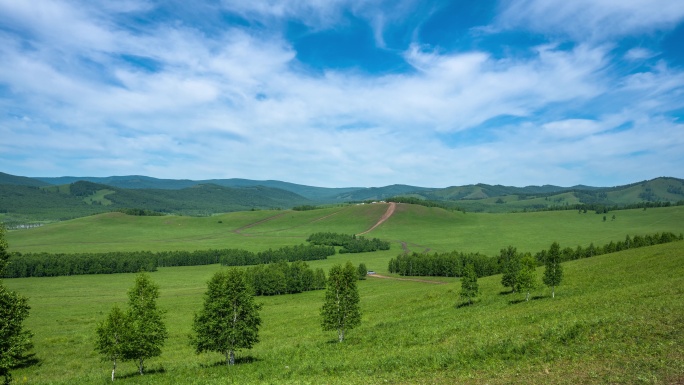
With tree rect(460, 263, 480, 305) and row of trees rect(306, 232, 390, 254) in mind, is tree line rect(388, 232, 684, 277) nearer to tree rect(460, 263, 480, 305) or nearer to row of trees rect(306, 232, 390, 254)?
tree rect(460, 263, 480, 305)

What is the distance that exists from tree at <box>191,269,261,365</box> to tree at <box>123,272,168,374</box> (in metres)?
3.67

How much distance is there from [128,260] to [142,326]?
126309 millimetres

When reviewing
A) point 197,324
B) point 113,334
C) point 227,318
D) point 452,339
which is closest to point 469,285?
point 452,339

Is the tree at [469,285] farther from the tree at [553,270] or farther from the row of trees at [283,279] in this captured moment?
the row of trees at [283,279]

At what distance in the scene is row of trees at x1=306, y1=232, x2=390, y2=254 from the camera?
17862cm

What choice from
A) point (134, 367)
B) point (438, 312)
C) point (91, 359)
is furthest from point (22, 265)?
point (438, 312)

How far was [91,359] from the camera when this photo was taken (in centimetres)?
4578

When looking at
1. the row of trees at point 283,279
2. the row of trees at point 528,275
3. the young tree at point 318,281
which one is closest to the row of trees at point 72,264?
the row of trees at point 283,279

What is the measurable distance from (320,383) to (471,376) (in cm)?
1090

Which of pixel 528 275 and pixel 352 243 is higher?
pixel 528 275

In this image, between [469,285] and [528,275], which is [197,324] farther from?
[528,275]

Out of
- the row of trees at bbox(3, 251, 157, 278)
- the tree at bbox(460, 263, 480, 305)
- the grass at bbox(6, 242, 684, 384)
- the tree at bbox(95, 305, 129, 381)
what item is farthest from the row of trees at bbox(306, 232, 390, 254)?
the tree at bbox(95, 305, 129, 381)

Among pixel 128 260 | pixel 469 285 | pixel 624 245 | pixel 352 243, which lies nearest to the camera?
pixel 469 285

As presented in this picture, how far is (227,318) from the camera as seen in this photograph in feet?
122
